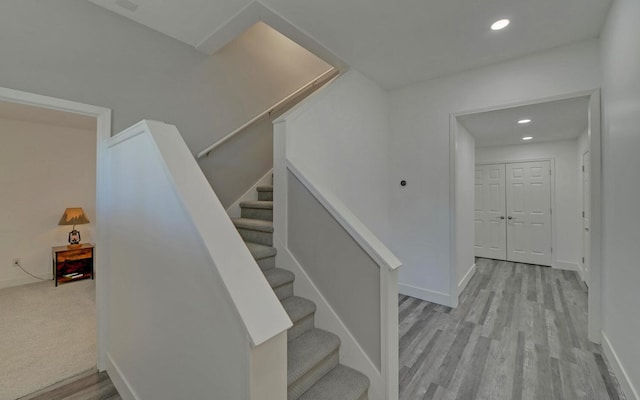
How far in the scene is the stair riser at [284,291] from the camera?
6.95ft

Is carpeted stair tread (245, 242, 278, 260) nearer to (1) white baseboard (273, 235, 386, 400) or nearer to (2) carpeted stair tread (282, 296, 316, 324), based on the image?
(1) white baseboard (273, 235, 386, 400)

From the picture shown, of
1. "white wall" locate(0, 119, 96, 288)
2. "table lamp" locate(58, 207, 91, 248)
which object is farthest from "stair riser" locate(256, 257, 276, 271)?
"white wall" locate(0, 119, 96, 288)

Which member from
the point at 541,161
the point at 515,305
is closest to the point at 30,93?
the point at 515,305

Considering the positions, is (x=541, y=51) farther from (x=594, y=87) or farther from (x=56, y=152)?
(x=56, y=152)

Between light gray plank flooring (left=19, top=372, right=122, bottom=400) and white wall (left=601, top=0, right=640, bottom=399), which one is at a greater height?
white wall (left=601, top=0, right=640, bottom=399)

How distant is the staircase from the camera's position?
62.9 inches

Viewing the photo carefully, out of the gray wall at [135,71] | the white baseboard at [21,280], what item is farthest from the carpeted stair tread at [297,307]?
the white baseboard at [21,280]

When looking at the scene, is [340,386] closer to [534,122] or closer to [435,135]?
[435,135]

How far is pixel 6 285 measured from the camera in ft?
12.9

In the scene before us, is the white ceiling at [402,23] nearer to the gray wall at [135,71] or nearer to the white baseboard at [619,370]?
the gray wall at [135,71]

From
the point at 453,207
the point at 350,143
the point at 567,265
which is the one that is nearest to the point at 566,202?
the point at 567,265

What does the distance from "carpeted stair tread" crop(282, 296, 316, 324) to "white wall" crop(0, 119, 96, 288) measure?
4.69 metres

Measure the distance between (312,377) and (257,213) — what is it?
174 centimetres

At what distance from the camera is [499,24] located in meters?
2.40
